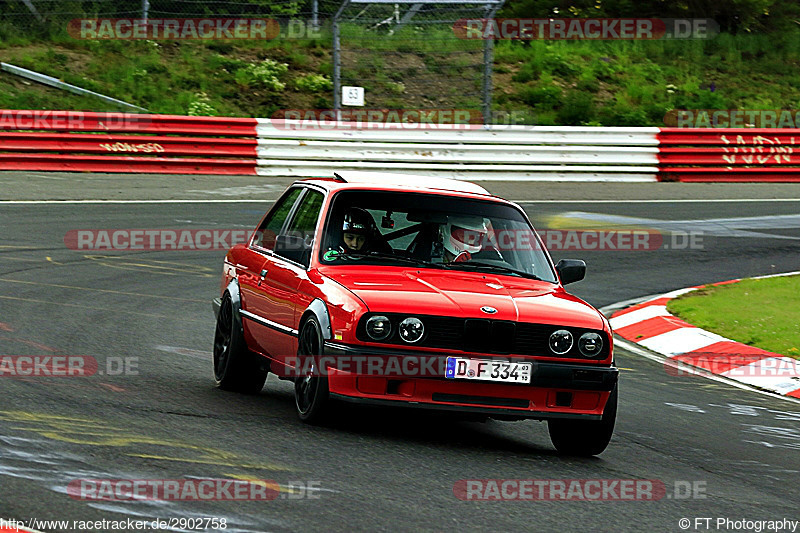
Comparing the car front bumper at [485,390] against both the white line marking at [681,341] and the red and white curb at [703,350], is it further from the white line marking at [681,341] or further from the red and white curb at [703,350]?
the white line marking at [681,341]

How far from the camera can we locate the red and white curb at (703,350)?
32.2ft

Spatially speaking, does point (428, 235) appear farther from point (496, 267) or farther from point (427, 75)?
point (427, 75)

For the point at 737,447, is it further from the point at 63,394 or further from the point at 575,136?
the point at 575,136

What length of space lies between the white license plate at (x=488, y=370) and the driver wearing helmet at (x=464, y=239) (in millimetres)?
1199

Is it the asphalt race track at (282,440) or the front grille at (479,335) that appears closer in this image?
the asphalt race track at (282,440)

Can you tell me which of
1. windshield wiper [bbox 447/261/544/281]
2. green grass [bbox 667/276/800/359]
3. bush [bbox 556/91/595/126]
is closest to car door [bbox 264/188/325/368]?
windshield wiper [bbox 447/261/544/281]

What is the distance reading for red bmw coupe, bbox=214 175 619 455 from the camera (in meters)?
6.34

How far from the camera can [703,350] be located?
10.7 metres

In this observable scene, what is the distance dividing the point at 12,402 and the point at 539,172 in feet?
57.3

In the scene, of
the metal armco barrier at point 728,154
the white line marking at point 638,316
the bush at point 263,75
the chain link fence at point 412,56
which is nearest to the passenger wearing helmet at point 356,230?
the white line marking at point 638,316

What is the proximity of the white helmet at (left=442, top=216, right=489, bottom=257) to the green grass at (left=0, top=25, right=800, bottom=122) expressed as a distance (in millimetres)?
16815

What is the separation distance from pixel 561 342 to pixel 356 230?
5.21ft

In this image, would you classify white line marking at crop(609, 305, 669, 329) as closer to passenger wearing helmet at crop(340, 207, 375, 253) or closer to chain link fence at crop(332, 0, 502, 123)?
passenger wearing helmet at crop(340, 207, 375, 253)

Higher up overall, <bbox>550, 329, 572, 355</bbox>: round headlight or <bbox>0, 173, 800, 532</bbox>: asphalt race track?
<bbox>550, 329, 572, 355</bbox>: round headlight
